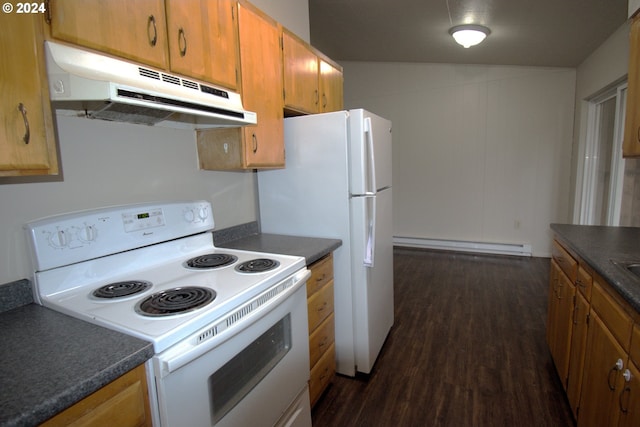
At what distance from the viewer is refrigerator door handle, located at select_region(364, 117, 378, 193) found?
196cm

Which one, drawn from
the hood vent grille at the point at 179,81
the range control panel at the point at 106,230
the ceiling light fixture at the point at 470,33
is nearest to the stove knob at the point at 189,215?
the range control panel at the point at 106,230

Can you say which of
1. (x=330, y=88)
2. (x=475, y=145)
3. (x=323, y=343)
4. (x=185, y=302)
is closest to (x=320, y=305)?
(x=323, y=343)

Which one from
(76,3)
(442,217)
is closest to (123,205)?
(76,3)

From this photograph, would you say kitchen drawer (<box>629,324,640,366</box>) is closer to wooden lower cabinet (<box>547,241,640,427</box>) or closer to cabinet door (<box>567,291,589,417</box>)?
wooden lower cabinet (<box>547,241,640,427</box>)

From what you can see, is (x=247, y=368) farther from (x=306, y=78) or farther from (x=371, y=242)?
(x=306, y=78)

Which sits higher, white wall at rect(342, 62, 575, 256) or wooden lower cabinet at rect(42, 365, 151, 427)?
white wall at rect(342, 62, 575, 256)

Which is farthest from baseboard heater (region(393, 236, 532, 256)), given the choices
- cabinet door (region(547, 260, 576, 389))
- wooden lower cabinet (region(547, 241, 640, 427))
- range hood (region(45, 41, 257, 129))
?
range hood (region(45, 41, 257, 129))

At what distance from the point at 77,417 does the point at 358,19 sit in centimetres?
366

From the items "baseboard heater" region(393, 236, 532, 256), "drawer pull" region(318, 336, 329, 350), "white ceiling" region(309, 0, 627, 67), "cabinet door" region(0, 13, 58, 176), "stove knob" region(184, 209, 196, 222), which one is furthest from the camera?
"baseboard heater" region(393, 236, 532, 256)

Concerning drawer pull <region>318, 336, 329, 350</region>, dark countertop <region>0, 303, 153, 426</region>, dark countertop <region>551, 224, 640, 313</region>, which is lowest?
Result: drawer pull <region>318, 336, 329, 350</region>

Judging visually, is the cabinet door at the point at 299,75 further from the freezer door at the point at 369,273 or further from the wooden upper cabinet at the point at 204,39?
the freezer door at the point at 369,273

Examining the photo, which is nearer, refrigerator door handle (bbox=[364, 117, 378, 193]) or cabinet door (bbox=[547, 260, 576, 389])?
cabinet door (bbox=[547, 260, 576, 389])

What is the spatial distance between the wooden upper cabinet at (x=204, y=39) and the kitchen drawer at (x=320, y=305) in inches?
46.8

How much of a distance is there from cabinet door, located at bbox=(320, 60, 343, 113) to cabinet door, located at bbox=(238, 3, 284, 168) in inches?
23.3
